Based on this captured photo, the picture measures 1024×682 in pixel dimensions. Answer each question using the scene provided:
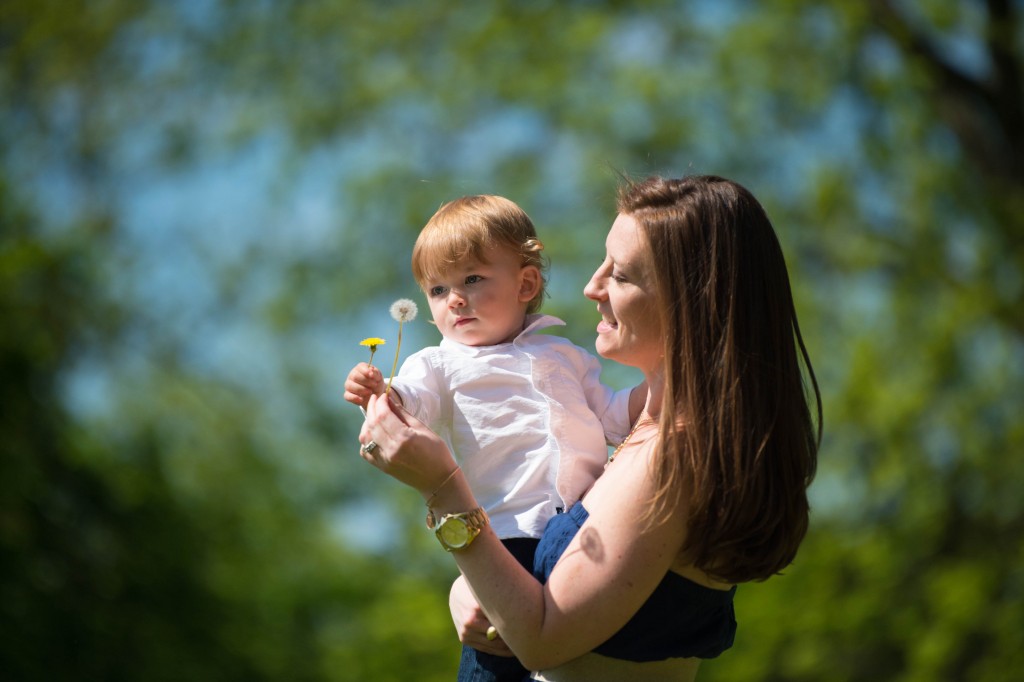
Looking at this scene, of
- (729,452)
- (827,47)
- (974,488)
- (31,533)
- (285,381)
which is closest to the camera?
(729,452)

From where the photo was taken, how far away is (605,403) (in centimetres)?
187

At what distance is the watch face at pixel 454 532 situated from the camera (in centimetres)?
153

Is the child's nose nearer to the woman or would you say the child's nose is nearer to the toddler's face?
the toddler's face

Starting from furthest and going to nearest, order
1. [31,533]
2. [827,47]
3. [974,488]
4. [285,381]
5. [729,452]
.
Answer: [285,381] < [827,47] < [974,488] < [31,533] < [729,452]

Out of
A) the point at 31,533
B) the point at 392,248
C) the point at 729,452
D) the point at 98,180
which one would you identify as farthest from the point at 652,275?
the point at 98,180

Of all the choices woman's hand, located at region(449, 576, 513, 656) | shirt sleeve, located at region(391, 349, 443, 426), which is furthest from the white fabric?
woman's hand, located at region(449, 576, 513, 656)

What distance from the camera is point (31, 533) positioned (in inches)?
257

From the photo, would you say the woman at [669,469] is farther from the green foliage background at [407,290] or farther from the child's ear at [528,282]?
the green foliage background at [407,290]

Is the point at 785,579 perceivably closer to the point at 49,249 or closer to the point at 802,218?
the point at 802,218

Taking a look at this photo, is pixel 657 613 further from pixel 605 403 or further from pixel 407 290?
pixel 407 290

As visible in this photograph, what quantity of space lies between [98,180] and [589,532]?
7.85 meters

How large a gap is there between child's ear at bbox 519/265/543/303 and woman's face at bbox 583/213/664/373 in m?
0.16

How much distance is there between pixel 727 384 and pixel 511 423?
0.34 metres

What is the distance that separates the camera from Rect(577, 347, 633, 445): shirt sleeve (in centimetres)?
185
